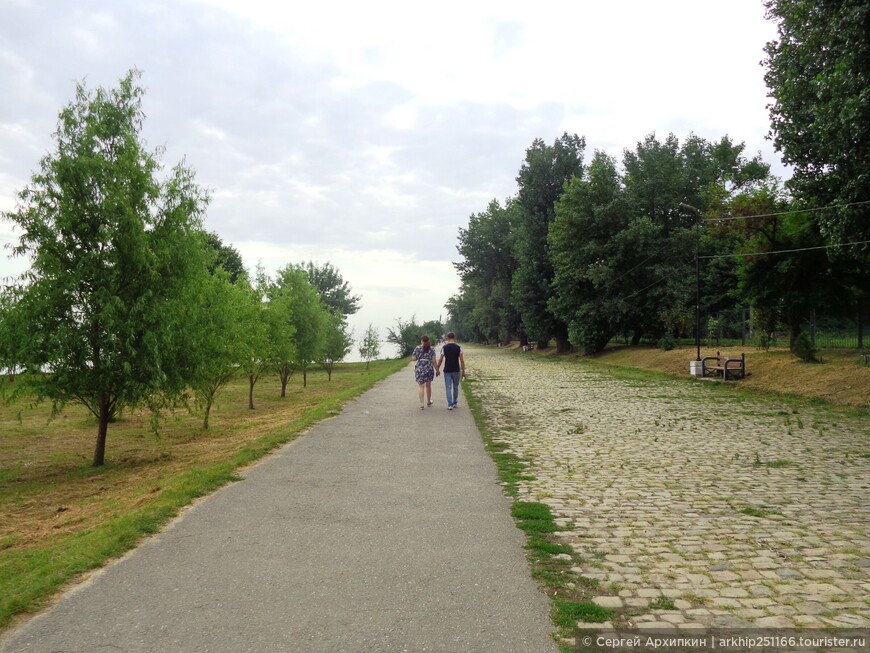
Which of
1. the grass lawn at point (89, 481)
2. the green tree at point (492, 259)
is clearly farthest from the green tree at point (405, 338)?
the grass lawn at point (89, 481)

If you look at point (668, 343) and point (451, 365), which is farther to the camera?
point (668, 343)

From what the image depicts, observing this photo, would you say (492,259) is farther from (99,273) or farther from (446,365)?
(99,273)

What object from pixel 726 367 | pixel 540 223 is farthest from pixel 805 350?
pixel 540 223

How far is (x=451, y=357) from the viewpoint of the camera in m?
15.8

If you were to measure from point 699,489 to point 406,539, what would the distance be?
3.95 m

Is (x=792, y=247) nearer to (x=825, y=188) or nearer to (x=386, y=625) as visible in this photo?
(x=825, y=188)

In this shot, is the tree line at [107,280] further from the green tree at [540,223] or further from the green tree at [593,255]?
the green tree at [540,223]

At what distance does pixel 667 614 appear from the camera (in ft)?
13.0

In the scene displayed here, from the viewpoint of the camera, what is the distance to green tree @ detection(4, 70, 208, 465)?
1138cm

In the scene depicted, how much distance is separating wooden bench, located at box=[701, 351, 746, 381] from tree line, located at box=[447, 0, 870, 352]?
224 centimetres

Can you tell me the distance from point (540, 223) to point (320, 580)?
50710mm

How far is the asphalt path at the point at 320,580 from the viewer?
143 inches

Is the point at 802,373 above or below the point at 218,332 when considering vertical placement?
below

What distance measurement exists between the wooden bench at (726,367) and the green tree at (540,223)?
25788 mm
